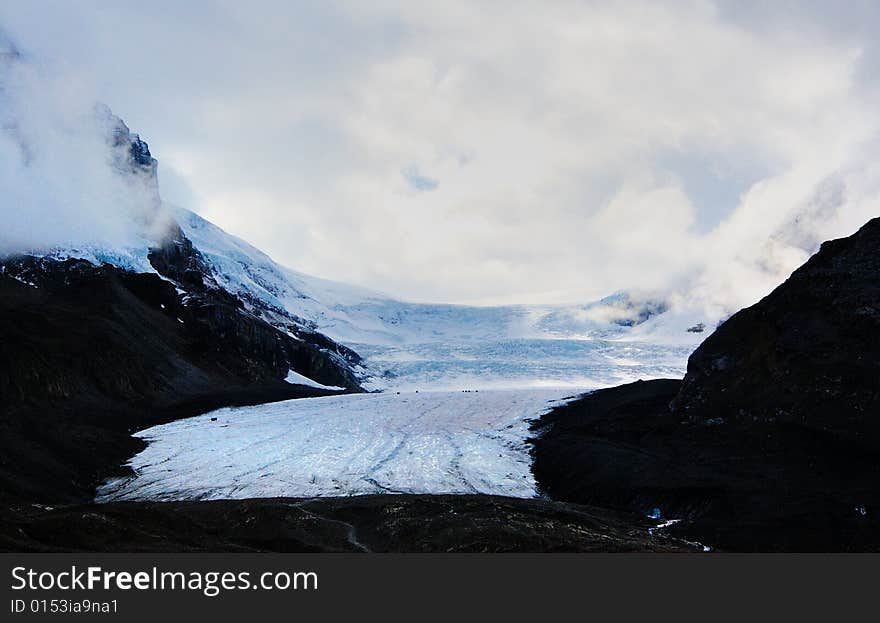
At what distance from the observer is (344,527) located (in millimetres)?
18641

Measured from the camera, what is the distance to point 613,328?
199 m

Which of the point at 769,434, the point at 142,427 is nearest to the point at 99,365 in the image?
the point at 142,427

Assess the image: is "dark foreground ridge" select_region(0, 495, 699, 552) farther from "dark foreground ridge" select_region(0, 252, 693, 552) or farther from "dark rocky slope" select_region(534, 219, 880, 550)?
"dark rocky slope" select_region(534, 219, 880, 550)

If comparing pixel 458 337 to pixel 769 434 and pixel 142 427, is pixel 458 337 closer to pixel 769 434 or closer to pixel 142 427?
pixel 142 427

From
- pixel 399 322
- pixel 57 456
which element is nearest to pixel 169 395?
pixel 57 456

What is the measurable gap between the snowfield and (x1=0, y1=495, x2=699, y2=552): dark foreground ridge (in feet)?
14.8

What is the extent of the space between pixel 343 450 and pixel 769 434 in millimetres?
18838

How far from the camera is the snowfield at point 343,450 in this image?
26.6 m

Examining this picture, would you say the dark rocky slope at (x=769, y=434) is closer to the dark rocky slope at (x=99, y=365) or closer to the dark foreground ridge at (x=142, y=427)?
the dark foreground ridge at (x=142, y=427)

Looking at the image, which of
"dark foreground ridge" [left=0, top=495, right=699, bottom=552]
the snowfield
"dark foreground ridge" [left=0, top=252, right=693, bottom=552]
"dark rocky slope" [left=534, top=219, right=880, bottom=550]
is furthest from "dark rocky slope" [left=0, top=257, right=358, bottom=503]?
"dark rocky slope" [left=534, top=219, right=880, bottom=550]

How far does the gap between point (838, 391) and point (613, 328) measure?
178806 mm

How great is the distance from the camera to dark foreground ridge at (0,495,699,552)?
1343 cm

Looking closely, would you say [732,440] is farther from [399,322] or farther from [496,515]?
[399,322]
